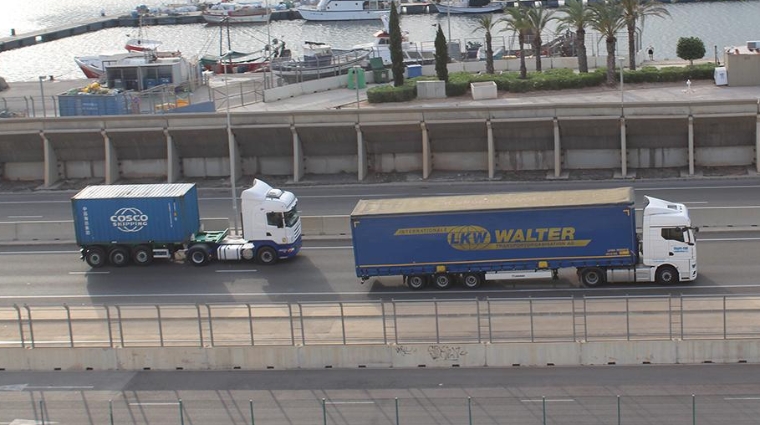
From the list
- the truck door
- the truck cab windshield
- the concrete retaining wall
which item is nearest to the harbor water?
the truck cab windshield

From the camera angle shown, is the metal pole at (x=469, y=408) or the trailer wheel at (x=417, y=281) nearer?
the metal pole at (x=469, y=408)

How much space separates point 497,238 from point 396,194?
15807mm

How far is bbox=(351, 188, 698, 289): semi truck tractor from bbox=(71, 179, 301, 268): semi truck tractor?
498 cm

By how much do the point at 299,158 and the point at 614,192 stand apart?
2195cm

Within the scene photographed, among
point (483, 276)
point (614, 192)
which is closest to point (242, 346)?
point (483, 276)

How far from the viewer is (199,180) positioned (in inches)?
2414

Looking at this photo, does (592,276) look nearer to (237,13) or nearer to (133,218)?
(133,218)

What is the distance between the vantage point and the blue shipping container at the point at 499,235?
40812mm

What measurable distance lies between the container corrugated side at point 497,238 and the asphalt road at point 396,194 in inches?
427

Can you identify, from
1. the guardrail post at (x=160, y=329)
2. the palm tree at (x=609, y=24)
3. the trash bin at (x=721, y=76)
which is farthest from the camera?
the palm tree at (x=609, y=24)

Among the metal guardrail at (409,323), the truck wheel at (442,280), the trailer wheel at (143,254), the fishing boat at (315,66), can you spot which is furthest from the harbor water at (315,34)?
the metal guardrail at (409,323)

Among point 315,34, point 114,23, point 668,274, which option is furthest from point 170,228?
point 114,23

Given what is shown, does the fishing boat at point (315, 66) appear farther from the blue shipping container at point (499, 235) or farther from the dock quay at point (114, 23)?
the dock quay at point (114, 23)

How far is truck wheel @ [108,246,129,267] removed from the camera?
47.2 m
